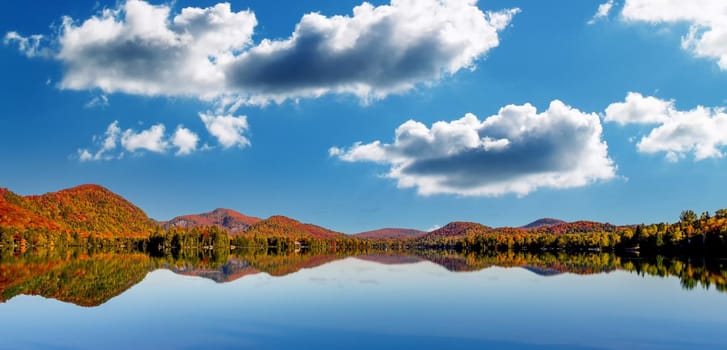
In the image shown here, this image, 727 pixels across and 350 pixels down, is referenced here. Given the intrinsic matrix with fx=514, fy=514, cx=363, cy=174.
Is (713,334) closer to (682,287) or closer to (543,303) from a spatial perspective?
(543,303)

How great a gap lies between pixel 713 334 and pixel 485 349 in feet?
41.8

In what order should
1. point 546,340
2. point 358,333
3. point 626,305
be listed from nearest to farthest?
point 546,340
point 358,333
point 626,305

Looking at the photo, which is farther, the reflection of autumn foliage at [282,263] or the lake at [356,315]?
the reflection of autumn foliage at [282,263]

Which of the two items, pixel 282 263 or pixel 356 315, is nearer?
pixel 356 315

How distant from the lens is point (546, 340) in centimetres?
2409

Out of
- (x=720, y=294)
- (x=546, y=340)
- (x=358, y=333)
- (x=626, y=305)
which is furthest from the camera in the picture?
(x=720, y=294)

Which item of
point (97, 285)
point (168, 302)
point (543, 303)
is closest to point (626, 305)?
point (543, 303)

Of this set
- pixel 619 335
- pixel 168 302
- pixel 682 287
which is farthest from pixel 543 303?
pixel 168 302

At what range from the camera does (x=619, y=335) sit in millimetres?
25406

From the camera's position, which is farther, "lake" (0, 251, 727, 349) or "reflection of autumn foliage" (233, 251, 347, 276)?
"reflection of autumn foliage" (233, 251, 347, 276)

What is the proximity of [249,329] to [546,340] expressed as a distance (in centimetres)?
1475

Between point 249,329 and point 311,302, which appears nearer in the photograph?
point 249,329

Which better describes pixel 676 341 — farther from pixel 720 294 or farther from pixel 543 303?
pixel 720 294

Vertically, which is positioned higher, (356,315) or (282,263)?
(282,263)
